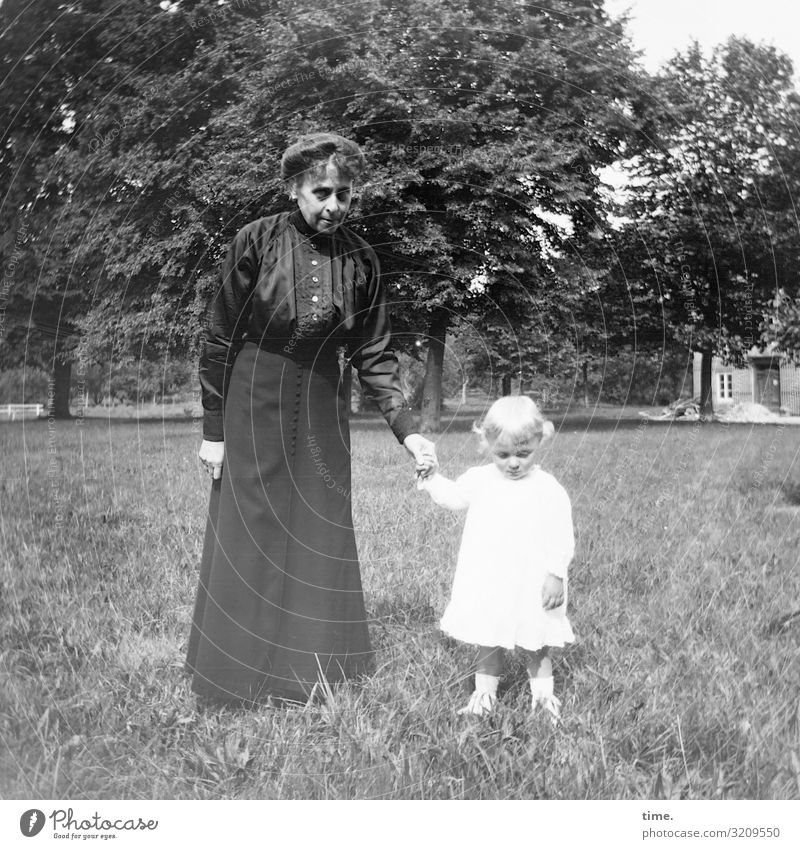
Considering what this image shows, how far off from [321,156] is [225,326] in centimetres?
55

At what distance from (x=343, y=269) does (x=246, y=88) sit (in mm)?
632

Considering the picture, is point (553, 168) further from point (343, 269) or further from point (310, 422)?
point (310, 422)

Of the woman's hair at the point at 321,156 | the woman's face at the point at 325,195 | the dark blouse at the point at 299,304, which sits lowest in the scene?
the dark blouse at the point at 299,304

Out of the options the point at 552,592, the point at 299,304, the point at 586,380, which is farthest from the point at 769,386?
the point at 299,304

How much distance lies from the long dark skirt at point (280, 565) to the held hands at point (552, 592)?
60 centimetres

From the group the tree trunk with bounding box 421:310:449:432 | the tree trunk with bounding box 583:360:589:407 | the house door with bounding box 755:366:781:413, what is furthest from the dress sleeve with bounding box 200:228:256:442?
the house door with bounding box 755:366:781:413

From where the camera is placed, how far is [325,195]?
6.68 ft

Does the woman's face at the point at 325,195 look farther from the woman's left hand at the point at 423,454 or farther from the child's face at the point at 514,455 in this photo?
the child's face at the point at 514,455

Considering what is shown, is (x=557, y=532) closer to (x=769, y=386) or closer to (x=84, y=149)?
(x=769, y=386)

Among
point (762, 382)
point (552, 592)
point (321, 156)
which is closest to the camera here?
point (321, 156)

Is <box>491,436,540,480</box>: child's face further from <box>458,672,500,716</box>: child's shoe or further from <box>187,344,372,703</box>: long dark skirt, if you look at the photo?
<box>458,672,500,716</box>: child's shoe

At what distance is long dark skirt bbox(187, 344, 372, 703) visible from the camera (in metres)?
2.23

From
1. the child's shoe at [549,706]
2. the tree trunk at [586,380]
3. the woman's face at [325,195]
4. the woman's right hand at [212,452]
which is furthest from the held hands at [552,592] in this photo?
the woman's face at [325,195]

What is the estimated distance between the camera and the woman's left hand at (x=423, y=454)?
82.6 inches
